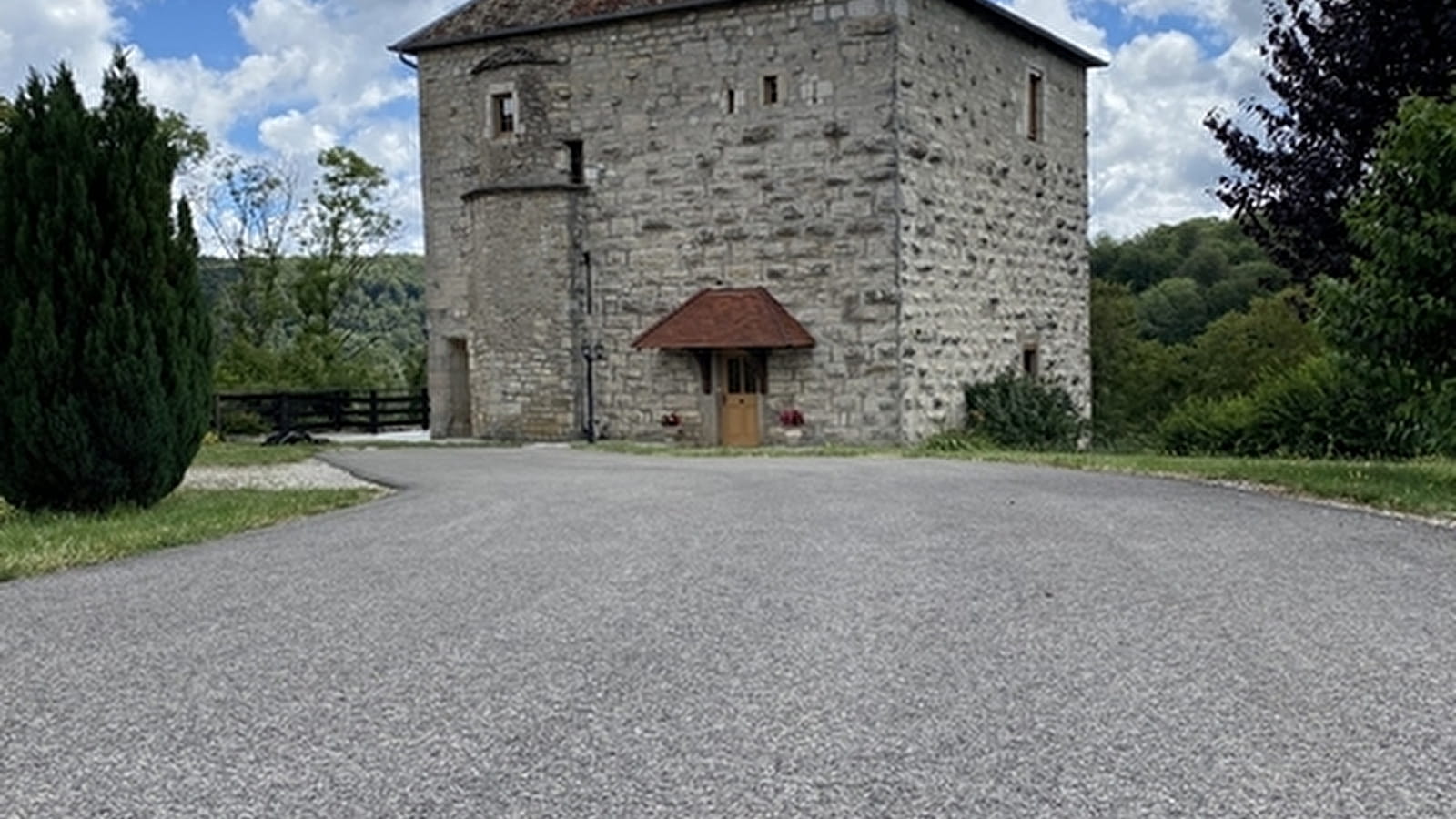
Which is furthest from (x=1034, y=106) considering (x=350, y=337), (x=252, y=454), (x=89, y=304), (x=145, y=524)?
(x=350, y=337)

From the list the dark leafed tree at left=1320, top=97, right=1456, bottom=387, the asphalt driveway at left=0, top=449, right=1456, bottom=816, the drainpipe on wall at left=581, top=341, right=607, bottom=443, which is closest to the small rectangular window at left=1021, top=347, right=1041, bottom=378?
the drainpipe on wall at left=581, top=341, right=607, bottom=443

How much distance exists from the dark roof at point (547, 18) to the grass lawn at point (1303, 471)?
8177 millimetres

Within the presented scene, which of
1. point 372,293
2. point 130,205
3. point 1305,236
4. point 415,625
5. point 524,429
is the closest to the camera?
point 415,625

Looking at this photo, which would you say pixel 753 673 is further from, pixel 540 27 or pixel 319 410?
pixel 319 410

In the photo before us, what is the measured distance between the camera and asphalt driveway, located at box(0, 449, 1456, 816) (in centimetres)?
405

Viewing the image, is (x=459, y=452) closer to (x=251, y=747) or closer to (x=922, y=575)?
(x=922, y=575)

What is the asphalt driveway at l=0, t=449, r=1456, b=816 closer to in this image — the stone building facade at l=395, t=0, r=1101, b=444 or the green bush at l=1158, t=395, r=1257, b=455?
the green bush at l=1158, t=395, r=1257, b=455

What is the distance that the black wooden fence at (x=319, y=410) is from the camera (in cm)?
2806

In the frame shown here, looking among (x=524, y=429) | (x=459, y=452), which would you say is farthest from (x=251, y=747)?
(x=524, y=429)

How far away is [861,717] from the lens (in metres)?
4.74

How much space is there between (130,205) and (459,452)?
9.95m

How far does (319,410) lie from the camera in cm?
3003

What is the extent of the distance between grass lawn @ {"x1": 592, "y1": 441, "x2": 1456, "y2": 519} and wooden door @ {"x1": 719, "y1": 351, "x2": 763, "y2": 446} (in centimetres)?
243

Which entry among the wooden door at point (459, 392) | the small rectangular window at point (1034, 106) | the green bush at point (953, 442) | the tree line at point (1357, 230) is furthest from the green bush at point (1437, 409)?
the wooden door at point (459, 392)
